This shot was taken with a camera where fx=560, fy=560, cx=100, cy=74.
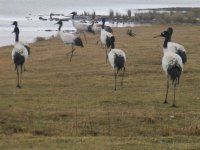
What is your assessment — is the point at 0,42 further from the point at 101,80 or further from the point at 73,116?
Answer: the point at 73,116

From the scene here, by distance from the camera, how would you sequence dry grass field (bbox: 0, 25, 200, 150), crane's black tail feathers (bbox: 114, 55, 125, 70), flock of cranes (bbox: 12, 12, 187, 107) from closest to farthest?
dry grass field (bbox: 0, 25, 200, 150) < flock of cranes (bbox: 12, 12, 187, 107) < crane's black tail feathers (bbox: 114, 55, 125, 70)

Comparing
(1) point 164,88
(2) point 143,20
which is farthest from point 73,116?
(2) point 143,20

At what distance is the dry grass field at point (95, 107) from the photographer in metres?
16.0

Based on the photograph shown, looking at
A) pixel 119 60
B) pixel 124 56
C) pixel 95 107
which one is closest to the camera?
pixel 95 107

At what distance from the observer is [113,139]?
634 inches

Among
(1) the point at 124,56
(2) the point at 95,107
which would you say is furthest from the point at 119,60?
(2) the point at 95,107

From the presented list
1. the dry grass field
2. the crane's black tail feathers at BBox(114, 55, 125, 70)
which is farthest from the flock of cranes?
the dry grass field

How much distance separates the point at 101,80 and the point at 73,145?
1338 cm

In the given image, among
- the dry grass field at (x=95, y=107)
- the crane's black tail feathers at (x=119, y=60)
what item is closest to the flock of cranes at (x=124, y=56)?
the crane's black tail feathers at (x=119, y=60)

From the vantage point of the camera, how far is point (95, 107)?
2145 centimetres

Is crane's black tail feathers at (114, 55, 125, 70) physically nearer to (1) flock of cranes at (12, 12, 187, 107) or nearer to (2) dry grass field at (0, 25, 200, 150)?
(1) flock of cranes at (12, 12, 187, 107)

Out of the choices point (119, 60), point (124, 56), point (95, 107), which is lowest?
point (95, 107)

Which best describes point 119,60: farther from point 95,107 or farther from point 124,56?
point 95,107

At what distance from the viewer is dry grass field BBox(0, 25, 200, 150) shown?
16016 millimetres
